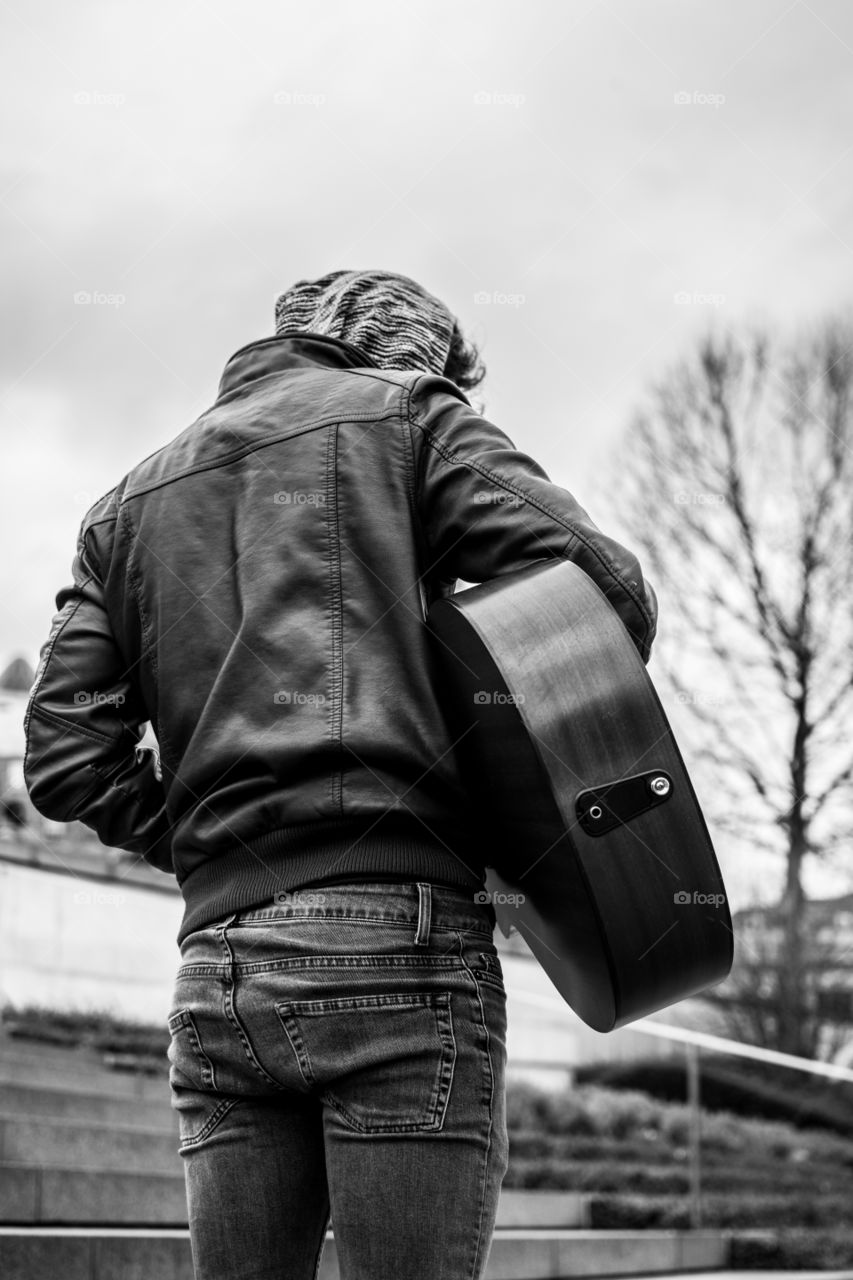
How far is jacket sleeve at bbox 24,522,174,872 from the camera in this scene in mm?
1884

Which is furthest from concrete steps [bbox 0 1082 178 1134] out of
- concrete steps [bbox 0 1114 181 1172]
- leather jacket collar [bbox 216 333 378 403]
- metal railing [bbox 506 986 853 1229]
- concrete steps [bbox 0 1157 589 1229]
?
leather jacket collar [bbox 216 333 378 403]

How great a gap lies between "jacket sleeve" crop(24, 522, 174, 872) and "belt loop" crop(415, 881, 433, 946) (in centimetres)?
53

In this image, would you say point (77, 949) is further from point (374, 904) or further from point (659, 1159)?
point (374, 904)

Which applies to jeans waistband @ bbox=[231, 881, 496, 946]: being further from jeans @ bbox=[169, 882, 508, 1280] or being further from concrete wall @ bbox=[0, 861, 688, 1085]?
concrete wall @ bbox=[0, 861, 688, 1085]

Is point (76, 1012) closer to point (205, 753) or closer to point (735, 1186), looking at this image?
point (735, 1186)

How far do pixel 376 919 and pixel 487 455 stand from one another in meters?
0.60

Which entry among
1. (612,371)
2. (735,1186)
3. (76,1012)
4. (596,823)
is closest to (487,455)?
(596,823)

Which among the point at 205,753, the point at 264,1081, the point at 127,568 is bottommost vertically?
the point at 264,1081

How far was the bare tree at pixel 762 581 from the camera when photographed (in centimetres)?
1652

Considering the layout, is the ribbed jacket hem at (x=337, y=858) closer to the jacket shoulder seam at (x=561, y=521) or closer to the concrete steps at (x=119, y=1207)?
Result: the jacket shoulder seam at (x=561, y=521)

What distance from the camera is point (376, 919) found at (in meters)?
1.51

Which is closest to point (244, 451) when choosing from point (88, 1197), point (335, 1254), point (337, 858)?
point (337, 858)

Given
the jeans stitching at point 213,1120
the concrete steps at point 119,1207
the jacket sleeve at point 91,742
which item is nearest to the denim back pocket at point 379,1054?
the jeans stitching at point 213,1120

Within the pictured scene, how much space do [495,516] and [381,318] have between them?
0.49m
